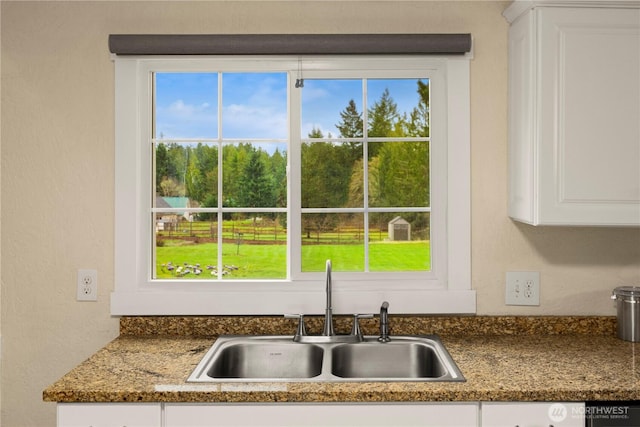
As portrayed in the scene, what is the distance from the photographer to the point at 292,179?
95.6 inches

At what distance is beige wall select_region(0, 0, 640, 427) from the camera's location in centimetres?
237

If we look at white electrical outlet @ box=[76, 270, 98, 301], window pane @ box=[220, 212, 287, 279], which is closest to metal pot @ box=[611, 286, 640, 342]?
window pane @ box=[220, 212, 287, 279]

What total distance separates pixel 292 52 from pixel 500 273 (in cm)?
121

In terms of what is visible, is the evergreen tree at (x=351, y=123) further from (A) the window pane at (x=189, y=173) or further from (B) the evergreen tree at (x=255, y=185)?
(A) the window pane at (x=189, y=173)

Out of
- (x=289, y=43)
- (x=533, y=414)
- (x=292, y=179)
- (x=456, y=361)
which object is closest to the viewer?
(x=533, y=414)

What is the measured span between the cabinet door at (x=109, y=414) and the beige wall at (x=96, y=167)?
2.25 ft

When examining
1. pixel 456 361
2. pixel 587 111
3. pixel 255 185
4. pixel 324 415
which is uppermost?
pixel 587 111

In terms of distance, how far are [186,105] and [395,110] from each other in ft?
2.92

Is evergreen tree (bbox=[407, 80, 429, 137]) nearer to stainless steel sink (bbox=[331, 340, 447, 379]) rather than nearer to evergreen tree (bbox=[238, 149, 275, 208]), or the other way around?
evergreen tree (bbox=[238, 149, 275, 208])

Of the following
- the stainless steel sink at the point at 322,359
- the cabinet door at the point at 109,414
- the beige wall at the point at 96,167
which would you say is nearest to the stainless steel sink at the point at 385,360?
the stainless steel sink at the point at 322,359

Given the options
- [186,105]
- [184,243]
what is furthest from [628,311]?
[186,105]

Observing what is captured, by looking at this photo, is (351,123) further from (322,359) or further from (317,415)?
(317,415)

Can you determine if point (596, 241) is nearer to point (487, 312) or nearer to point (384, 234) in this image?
point (487, 312)

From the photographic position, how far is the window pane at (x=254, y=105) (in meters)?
2.54
